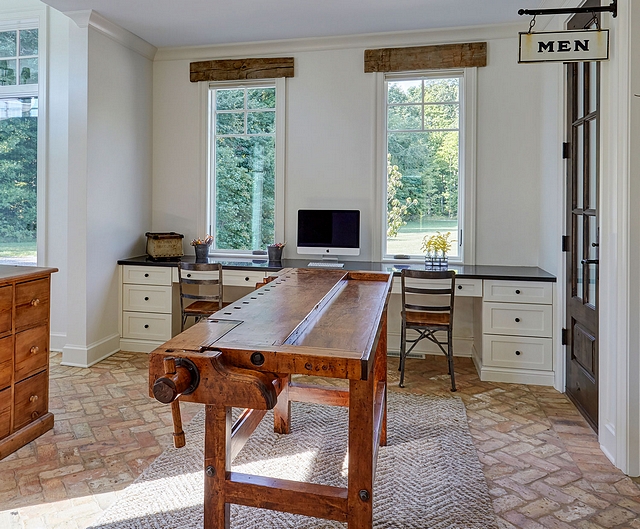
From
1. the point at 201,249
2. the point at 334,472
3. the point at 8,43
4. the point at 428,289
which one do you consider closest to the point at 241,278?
the point at 201,249

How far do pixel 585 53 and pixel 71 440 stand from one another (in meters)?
3.60

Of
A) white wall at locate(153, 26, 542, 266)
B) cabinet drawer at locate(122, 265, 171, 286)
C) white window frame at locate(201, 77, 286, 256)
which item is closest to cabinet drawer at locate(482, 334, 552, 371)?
white wall at locate(153, 26, 542, 266)

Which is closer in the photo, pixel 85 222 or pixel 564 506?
pixel 564 506

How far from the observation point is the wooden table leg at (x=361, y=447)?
1.55 meters

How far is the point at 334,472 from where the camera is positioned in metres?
2.45

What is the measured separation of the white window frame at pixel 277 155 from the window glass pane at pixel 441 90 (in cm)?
140

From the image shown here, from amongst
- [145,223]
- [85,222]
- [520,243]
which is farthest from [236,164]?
[520,243]

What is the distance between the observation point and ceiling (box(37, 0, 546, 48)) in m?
3.89

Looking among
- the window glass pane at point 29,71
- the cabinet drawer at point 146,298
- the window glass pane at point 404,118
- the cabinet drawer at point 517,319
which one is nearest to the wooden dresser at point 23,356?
the cabinet drawer at point 146,298

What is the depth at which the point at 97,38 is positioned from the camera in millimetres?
4195

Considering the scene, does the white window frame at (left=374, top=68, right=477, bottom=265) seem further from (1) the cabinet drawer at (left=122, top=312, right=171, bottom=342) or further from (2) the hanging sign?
(1) the cabinet drawer at (left=122, top=312, right=171, bottom=342)

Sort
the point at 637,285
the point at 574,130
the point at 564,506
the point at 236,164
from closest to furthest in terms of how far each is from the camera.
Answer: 1. the point at 564,506
2. the point at 637,285
3. the point at 574,130
4. the point at 236,164

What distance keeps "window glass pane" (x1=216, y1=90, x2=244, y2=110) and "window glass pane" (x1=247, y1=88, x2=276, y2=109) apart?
89mm

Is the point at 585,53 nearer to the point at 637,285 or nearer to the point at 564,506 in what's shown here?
the point at 637,285
